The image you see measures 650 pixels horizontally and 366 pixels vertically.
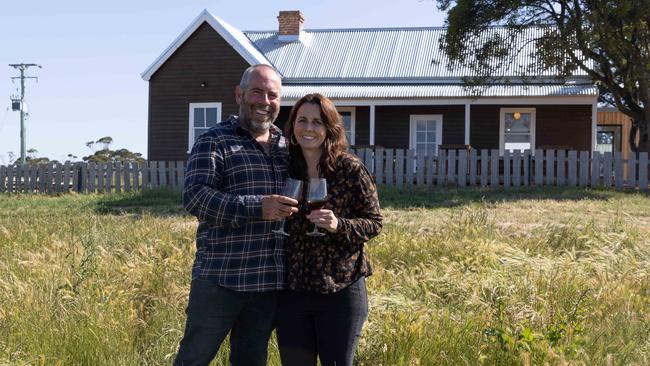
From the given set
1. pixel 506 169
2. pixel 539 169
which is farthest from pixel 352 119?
pixel 539 169

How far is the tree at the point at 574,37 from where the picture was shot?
17.7m

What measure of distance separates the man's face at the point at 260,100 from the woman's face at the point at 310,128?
15 cm

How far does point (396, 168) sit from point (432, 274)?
1278 cm

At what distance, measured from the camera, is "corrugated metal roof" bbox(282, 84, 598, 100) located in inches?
827

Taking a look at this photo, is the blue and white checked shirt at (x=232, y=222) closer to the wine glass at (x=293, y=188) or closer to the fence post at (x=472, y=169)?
the wine glass at (x=293, y=188)

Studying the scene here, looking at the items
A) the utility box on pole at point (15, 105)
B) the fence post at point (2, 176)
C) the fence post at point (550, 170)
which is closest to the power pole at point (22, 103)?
the utility box on pole at point (15, 105)

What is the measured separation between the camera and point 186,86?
76.1 feet

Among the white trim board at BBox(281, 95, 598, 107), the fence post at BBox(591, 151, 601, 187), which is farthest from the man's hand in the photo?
Answer: the white trim board at BBox(281, 95, 598, 107)

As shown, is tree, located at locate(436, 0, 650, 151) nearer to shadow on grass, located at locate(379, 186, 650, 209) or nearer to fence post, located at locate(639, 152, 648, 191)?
fence post, located at locate(639, 152, 648, 191)

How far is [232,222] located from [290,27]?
23976mm

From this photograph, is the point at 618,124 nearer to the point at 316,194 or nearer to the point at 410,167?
the point at 410,167

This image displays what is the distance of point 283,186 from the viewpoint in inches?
136

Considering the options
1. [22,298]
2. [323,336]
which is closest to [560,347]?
[323,336]

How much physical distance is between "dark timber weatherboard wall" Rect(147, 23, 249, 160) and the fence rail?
270 centimetres
